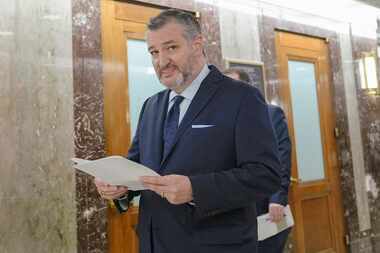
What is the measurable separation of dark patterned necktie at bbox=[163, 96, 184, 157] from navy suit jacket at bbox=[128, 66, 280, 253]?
0.10 feet

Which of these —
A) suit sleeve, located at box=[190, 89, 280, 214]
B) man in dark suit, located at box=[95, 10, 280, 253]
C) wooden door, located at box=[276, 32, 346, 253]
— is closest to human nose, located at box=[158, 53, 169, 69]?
man in dark suit, located at box=[95, 10, 280, 253]

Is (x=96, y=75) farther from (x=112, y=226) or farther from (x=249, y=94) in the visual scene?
(x=249, y=94)

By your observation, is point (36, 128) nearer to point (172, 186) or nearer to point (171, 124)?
point (171, 124)

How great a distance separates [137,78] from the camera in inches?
119

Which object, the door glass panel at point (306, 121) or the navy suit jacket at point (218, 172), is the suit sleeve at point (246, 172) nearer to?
the navy suit jacket at point (218, 172)

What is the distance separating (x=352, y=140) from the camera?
4.70 m

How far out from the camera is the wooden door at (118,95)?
2779 millimetres

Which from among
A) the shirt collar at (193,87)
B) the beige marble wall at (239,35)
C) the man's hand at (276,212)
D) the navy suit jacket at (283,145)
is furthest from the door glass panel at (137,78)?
the shirt collar at (193,87)

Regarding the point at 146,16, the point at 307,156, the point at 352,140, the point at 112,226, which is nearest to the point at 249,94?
the point at 112,226

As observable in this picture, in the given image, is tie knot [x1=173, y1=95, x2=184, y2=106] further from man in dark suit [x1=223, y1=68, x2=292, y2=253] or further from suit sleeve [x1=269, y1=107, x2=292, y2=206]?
suit sleeve [x1=269, y1=107, x2=292, y2=206]

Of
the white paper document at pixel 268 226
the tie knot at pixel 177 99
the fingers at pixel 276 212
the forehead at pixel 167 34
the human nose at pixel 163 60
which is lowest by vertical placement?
the white paper document at pixel 268 226

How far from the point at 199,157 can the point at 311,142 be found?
3.22 m

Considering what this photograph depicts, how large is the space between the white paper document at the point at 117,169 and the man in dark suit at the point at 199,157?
0.05 meters

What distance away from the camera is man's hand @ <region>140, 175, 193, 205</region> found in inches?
46.7
